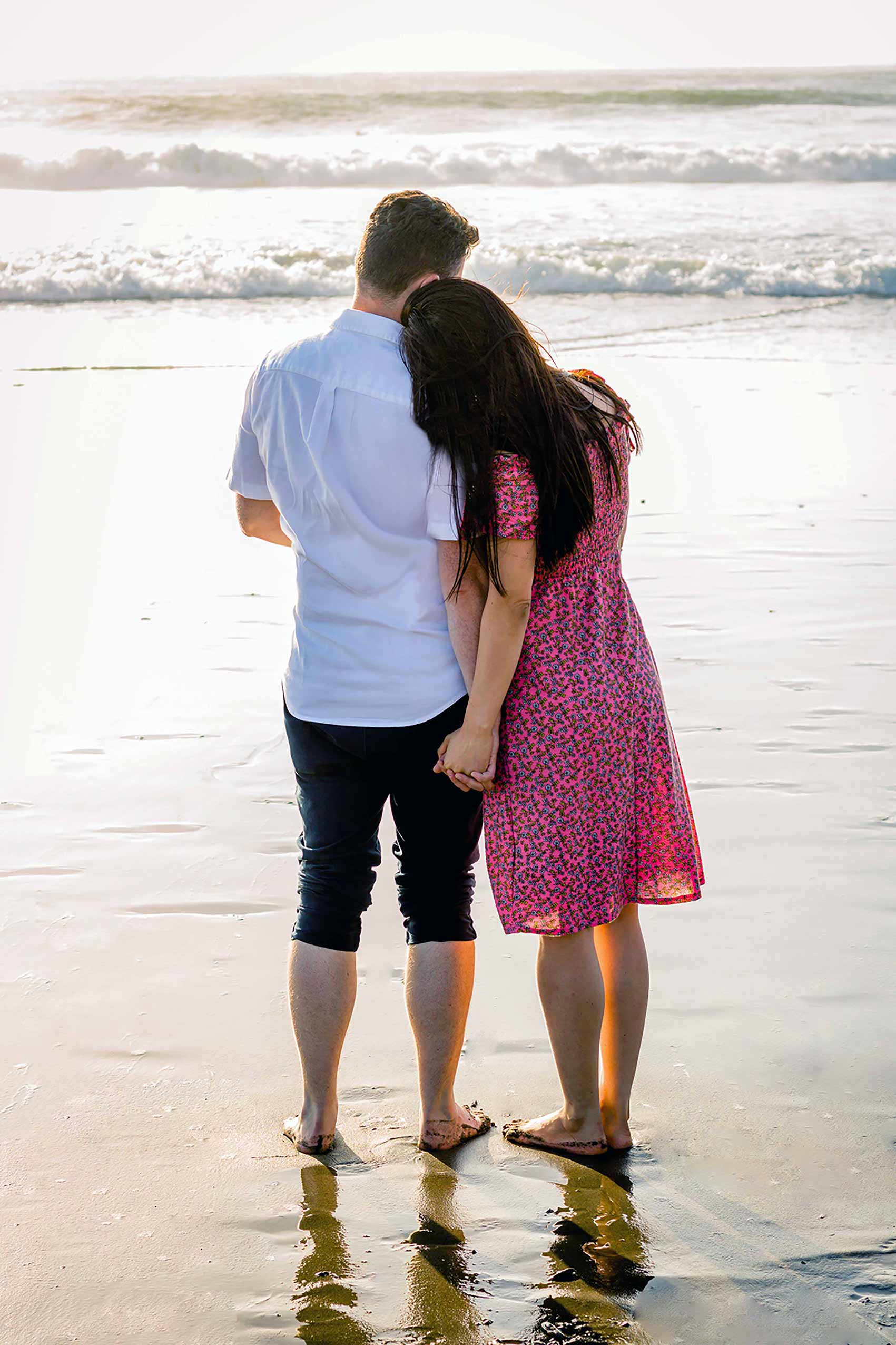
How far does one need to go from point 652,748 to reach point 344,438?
2.44 ft

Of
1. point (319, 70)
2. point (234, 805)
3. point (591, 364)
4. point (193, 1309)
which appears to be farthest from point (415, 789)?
point (319, 70)

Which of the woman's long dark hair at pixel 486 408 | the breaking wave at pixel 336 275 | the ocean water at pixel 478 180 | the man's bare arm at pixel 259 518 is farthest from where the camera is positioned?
the ocean water at pixel 478 180

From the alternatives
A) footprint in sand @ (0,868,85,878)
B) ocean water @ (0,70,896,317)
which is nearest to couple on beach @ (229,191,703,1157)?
footprint in sand @ (0,868,85,878)

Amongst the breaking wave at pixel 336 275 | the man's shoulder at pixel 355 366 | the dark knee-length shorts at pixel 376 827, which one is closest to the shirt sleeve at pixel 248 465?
the man's shoulder at pixel 355 366

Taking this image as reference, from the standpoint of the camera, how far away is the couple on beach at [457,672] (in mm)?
2057

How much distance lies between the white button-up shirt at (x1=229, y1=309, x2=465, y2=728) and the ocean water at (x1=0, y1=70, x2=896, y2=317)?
1236cm

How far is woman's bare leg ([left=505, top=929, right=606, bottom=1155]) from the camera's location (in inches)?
88.2

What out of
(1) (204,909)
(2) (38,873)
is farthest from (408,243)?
(2) (38,873)

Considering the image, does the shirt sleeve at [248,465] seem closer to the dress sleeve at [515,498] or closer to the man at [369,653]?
the man at [369,653]

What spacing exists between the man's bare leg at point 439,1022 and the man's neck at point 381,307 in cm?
109

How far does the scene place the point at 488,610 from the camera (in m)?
2.09

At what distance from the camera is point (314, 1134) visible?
2324 mm

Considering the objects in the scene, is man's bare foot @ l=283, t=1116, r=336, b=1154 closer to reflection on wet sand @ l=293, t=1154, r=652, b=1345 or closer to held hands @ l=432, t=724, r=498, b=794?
reflection on wet sand @ l=293, t=1154, r=652, b=1345

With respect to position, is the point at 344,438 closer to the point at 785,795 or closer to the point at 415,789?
the point at 415,789
